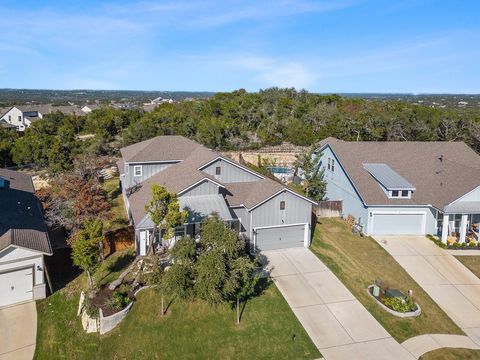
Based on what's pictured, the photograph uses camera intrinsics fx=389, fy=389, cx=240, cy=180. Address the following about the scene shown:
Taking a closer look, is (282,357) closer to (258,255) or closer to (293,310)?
(293,310)

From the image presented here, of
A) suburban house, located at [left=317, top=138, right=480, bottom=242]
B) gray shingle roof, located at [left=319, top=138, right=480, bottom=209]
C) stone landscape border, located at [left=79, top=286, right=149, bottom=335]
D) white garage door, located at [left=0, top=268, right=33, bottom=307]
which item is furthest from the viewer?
gray shingle roof, located at [left=319, top=138, right=480, bottom=209]

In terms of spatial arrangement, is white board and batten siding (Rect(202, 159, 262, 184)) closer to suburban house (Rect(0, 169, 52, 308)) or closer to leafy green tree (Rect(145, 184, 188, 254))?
leafy green tree (Rect(145, 184, 188, 254))

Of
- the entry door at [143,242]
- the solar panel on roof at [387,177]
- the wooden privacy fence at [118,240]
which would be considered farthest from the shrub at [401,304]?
the wooden privacy fence at [118,240]

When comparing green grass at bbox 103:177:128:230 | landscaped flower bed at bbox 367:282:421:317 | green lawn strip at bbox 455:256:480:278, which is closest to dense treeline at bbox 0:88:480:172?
green grass at bbox 103:177:128:230

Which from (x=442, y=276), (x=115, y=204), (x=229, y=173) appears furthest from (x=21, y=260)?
(x=442, y=276)

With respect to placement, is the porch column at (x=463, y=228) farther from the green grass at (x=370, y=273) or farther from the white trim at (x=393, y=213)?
the green grass at (x=370, y=273)

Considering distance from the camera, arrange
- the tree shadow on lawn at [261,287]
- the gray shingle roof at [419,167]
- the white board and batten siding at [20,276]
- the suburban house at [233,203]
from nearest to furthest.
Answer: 1. the white board and batten siding at [20,276]
2. the tree shadow on lawn at [261,287]
3. the suburban house at [233,203]
4. the gray shingle roof at [419,167]

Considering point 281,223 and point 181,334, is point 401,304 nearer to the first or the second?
point 281,223
